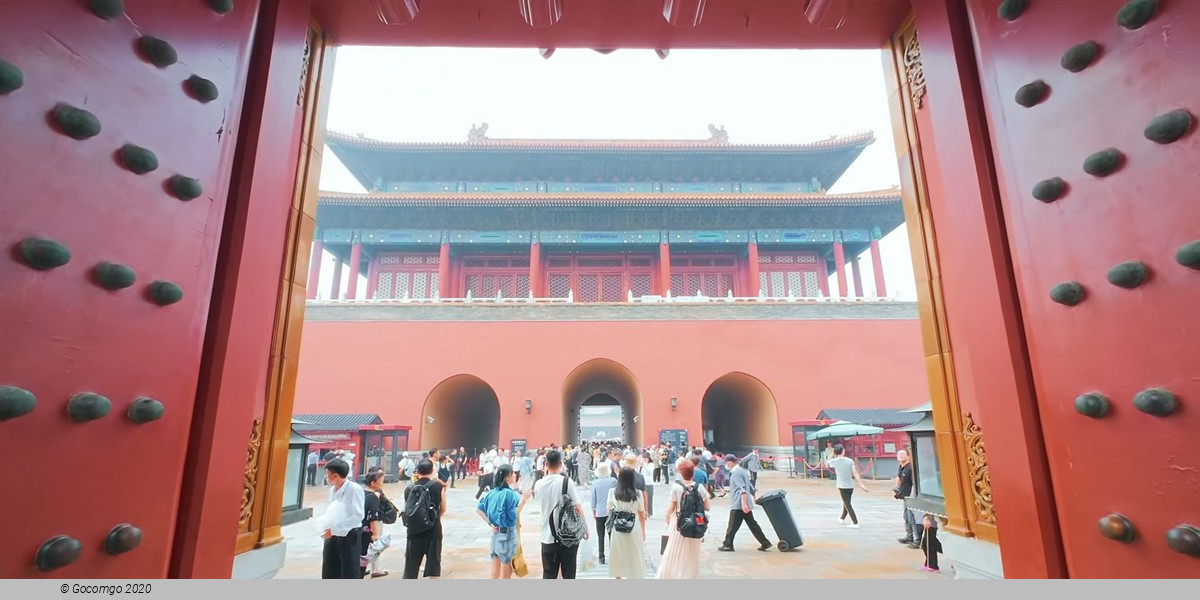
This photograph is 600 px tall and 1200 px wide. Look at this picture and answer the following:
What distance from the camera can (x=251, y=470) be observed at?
2135 mm

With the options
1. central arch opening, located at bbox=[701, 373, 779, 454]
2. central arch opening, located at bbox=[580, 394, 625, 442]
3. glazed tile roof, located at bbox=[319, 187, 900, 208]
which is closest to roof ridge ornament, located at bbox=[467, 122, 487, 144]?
glazed tile roof, located at bbox=[319, 187, 900, 208]

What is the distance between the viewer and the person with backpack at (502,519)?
14.9ft

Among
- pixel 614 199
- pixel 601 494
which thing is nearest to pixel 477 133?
pixel 614 199

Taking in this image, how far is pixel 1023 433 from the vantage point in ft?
5.21

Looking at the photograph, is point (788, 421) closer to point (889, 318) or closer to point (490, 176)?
point (889, 318)

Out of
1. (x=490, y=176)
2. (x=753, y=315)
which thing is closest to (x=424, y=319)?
(x=490, y=176)

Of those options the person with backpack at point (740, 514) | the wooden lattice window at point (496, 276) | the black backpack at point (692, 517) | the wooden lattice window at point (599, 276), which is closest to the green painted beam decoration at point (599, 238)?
the wooden lattice window at point (599, 276)

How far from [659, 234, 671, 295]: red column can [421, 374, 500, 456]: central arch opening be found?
6805 mm

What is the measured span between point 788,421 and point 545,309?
8141mm

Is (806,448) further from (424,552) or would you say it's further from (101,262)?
(101,262)

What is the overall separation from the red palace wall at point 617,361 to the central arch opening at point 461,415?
42 cm

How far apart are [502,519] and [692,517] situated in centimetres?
155

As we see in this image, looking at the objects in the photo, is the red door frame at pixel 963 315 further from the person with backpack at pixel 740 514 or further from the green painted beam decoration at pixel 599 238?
the green painted beam decoration at pixel 599 238

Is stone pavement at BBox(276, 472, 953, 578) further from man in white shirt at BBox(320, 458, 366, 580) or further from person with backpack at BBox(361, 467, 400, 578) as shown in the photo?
man in white shirt at BBox(320, 458, 366, 580)
